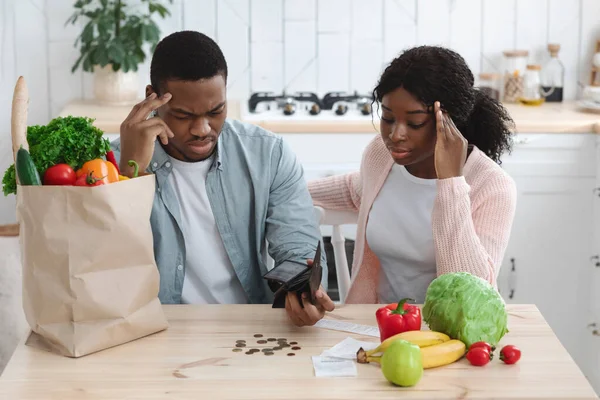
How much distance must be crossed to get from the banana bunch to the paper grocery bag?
0.43 m

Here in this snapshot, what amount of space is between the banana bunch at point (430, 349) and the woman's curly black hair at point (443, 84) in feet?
2.25

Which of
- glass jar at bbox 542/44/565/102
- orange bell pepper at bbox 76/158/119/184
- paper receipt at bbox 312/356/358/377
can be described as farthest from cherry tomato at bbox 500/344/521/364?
glass jar at bbox 542/44/565/102

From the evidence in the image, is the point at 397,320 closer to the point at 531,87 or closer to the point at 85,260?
the point at 85,260

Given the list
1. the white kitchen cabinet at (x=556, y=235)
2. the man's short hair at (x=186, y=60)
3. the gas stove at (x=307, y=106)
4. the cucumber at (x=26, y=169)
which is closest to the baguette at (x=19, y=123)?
the cucumber at (x=26, y=169)

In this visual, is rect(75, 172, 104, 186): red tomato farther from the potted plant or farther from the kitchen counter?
the potted plant

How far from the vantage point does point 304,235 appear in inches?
84.9

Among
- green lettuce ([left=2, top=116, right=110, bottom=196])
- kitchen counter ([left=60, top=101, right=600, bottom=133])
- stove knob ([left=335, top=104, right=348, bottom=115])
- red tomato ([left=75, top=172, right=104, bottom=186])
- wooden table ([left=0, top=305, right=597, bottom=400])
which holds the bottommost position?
wooden table ([left=0, top=305, right=597, bottom=400])

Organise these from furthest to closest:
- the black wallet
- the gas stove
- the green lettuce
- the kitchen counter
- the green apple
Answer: the gas stove, the kitchen counter, the black wallet, the green lettuce, the green apple

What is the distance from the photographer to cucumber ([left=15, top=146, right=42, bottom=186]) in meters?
1.51

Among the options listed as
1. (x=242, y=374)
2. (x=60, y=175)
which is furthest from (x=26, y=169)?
(x=242, y=374)

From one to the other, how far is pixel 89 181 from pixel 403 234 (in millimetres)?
961

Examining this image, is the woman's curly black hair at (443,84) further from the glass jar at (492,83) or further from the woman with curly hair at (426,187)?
the glass jar at (492,83)

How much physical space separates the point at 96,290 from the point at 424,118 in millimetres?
903

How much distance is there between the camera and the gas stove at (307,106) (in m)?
3.63
